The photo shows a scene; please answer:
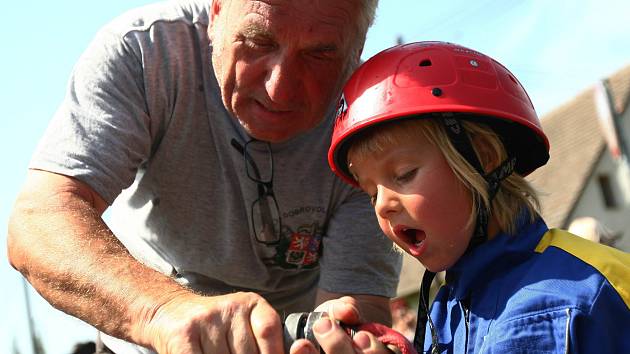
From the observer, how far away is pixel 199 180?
427 cm

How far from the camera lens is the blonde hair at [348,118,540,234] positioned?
3.20 meters

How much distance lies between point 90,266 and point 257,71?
3.70 feet

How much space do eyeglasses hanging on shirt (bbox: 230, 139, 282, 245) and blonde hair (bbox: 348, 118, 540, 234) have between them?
2.93 feet

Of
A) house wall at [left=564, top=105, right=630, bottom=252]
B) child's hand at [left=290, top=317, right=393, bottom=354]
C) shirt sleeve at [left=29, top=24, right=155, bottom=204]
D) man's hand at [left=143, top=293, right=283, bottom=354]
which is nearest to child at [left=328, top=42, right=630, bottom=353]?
child's hand at [left=290, top=317, right=393, bottom=354]

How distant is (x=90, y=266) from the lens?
3.10 meters

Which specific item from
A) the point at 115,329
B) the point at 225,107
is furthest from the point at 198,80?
the point at 115,329

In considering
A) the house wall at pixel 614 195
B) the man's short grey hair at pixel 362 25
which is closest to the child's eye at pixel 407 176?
the man's short grey hair at pixel 362 25

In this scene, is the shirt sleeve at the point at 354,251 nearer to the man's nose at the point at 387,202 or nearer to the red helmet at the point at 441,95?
the red helmet at the point at 441,95

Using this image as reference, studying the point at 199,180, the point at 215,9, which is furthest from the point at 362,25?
the point at 199,180

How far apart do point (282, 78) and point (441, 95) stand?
706 mm

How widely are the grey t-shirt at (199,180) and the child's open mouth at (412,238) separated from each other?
115cm

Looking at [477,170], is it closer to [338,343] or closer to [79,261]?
[338,343]

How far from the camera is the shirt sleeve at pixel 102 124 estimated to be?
3.67 metres

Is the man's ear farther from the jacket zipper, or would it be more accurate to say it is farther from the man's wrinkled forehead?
the jacket zipper
